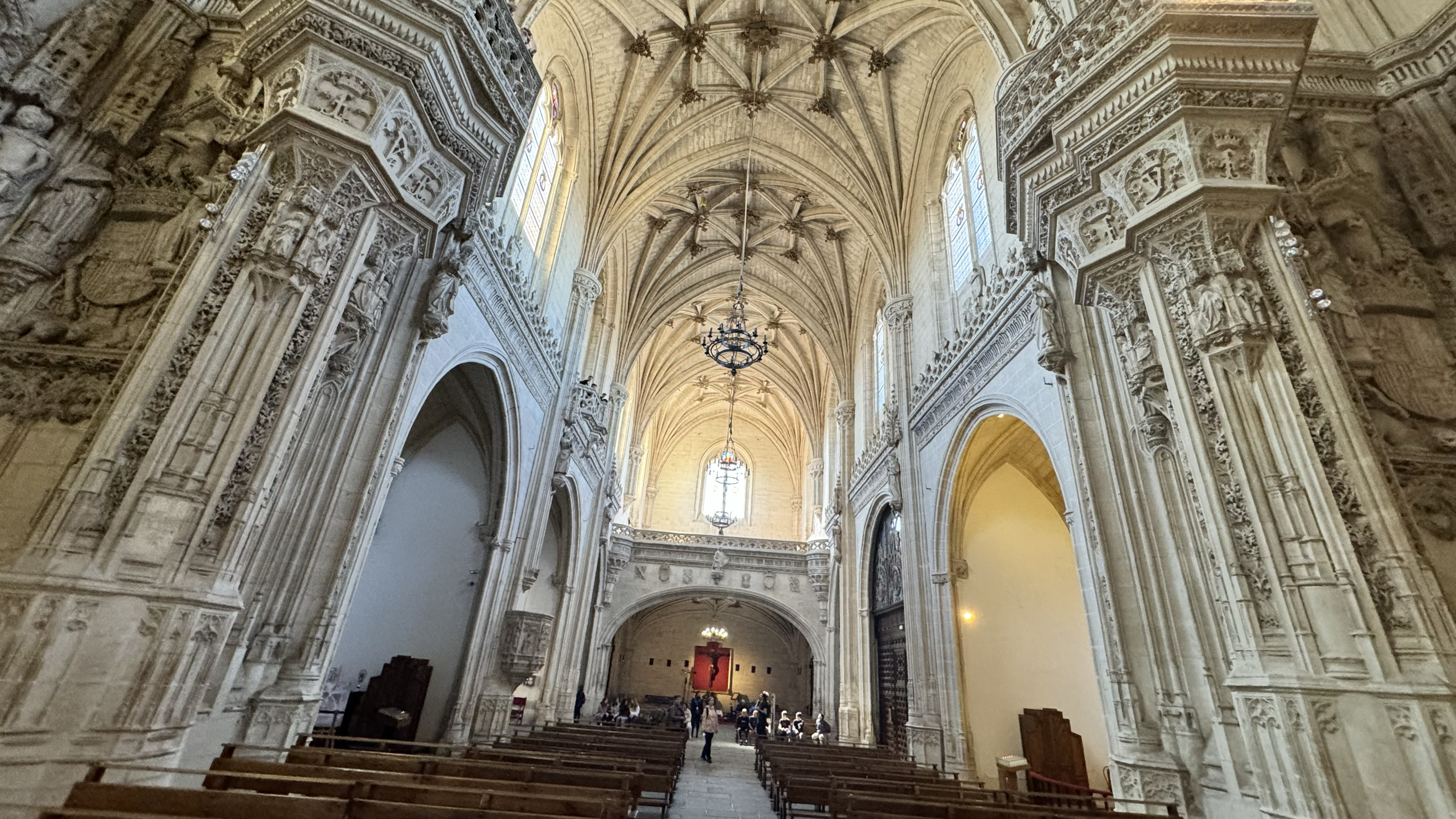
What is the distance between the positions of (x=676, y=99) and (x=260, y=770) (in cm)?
1451

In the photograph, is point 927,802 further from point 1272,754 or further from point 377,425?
point 377,425

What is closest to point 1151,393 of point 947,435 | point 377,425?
point 947,435

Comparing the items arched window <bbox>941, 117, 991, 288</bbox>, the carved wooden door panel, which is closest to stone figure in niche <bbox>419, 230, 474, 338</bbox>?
arched window <bbox>941, 117, 991, 288</bbox>

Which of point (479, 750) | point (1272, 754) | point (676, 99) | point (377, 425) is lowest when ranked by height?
point (479, 750)

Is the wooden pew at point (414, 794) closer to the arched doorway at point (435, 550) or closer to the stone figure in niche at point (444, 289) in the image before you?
the stone figure in niche at point (444, 289)

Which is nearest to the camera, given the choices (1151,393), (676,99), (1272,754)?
(1272,754)

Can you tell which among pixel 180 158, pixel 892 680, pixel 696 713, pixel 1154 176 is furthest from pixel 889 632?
pixel 180 158

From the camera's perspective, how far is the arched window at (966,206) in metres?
11.3

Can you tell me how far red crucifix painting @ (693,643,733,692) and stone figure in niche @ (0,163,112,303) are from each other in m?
28.5

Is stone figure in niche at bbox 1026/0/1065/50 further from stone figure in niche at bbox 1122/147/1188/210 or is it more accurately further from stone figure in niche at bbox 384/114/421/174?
stone figure in niche at bbox 384/114/421/174

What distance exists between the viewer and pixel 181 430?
435 centimetres

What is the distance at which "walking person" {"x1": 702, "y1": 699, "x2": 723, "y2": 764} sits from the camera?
15.4m

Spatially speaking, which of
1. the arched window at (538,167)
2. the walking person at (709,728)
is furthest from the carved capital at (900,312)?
the walking person at (709,728)

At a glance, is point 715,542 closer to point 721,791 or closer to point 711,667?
point 711,667
